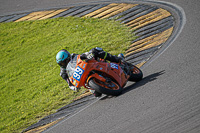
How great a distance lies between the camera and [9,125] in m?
9.01

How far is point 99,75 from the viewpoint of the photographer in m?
7.25

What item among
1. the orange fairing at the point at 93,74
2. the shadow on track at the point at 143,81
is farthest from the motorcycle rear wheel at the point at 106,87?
the shadow on track at the point at 143,81

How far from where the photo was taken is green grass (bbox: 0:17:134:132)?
30.8 feet

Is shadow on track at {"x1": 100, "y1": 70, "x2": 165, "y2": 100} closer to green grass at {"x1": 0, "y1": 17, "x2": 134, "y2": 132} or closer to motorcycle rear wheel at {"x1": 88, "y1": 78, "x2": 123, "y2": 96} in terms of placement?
motorcycle rear wheel at {"x1": 88, "y1": 78, "x2": 123, "y2": 96}

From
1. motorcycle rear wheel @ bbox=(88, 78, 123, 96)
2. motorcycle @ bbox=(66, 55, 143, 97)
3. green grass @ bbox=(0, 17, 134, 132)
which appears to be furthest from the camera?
green grass @ bbox=(0, 17, 134, 132)

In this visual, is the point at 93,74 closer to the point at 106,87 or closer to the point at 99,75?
the point at 99,75

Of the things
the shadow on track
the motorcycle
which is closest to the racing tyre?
the motorcycle

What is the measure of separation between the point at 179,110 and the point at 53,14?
10.7m

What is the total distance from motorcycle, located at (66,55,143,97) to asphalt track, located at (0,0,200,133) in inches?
10.0

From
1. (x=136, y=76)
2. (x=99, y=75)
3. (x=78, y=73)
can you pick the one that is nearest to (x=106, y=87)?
(x=99, y=75)

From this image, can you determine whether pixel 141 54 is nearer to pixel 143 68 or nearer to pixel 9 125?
pixel 143 68

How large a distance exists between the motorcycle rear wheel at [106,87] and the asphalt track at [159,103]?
18 cm

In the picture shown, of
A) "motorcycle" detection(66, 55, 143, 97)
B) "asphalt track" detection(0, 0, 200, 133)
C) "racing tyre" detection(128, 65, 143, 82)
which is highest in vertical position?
"motorcycle" detection(66, 55, 143, 97)

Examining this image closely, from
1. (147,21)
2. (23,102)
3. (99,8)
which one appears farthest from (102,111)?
(99,8)
